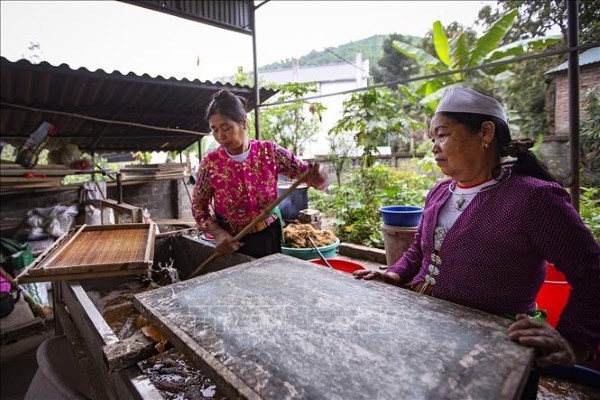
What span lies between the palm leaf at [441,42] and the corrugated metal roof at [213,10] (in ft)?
15.0

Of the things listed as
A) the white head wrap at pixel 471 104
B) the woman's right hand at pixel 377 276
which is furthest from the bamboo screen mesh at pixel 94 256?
the white head wrap at pixel 471 104

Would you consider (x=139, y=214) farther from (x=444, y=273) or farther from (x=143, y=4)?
(x=444, y=273)

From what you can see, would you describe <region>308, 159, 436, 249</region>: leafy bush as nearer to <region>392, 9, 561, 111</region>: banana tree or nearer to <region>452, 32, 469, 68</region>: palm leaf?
<region>392, 9, 561, 111</region>: banana tree

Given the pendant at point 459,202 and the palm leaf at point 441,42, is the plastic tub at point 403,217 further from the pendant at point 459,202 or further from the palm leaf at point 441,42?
the palm leaf at point 441,42

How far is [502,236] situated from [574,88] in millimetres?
1835

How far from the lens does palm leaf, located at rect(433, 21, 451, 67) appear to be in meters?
7.52

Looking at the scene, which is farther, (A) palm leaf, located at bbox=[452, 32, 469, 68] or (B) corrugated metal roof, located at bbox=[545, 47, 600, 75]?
(A) palm leaf, located at bbox=[452, 32, 469, 68]

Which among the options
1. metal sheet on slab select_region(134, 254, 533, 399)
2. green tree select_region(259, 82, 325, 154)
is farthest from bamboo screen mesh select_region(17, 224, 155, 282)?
green tree select_region(259, 82, 325, 154)

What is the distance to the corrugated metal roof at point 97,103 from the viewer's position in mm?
3680

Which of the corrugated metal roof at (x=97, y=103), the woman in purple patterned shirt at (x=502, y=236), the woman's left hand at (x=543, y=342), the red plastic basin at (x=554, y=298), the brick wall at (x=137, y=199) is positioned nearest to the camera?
the woman's left hand at (x=543, y=342)

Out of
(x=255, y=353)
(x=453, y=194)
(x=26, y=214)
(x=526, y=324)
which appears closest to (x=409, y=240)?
(x=453, y=194)

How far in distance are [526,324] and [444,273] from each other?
1.47ft

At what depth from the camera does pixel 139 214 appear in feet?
11.4

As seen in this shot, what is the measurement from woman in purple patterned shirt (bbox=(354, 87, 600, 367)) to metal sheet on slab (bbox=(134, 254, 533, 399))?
16 cm
